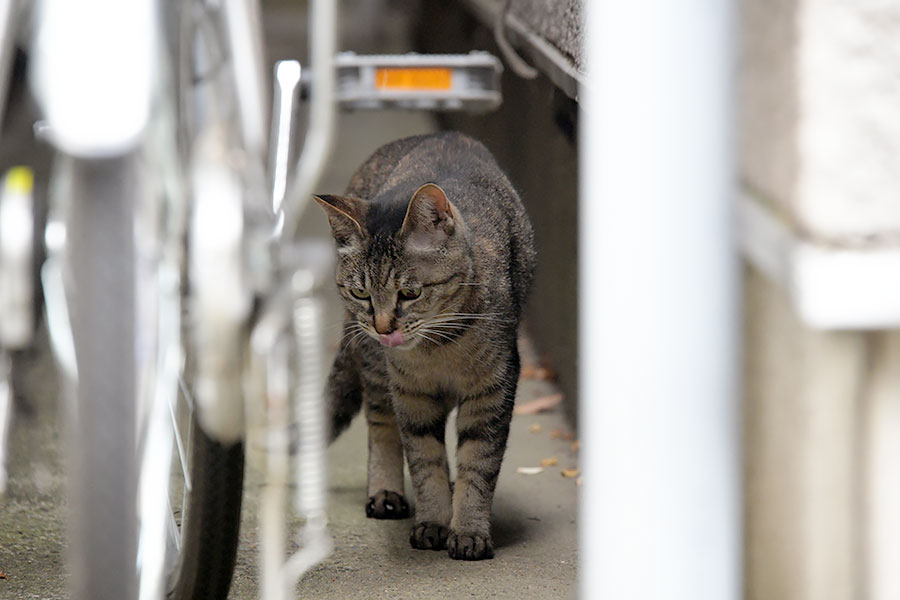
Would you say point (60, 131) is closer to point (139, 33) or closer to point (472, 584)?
point (139, 33)

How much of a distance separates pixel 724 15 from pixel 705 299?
0.97ft

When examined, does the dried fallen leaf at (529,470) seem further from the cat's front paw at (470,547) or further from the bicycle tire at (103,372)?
the bicycle tire at (103,372)

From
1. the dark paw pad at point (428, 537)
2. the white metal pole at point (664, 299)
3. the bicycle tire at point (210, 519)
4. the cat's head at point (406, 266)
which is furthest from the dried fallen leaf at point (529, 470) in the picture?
the white metal pole at point (664, 299)

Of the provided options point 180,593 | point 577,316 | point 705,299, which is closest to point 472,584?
point 180,593

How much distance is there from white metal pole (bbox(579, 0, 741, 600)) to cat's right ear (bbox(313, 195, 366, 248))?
4.23ft

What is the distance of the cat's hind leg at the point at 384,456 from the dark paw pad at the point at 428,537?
0.18 m

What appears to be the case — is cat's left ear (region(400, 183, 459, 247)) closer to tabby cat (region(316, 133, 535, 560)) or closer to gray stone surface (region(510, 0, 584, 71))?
tabby cat (region(316, 133, 535, 560))

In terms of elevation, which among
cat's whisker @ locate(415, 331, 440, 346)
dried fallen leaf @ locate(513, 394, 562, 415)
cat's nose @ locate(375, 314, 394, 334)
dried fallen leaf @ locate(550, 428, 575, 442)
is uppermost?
cat's nose @ locate(375, 314, 394, 334)

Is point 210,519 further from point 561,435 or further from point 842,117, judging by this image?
point 561,435

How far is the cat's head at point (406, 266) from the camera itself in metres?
2.56

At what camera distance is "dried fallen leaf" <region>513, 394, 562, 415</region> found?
347cm

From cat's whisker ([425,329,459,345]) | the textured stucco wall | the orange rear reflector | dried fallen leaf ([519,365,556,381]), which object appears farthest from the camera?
dried fallen leaf ([519,365,556,381])

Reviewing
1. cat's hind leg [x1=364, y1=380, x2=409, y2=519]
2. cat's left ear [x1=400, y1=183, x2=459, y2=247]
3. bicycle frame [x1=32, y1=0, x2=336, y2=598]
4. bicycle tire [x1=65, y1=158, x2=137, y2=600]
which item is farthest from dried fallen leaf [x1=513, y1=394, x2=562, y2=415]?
bicycle tire [x1=65, y1=158, x2=137, y2=600]

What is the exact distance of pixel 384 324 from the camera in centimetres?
255
